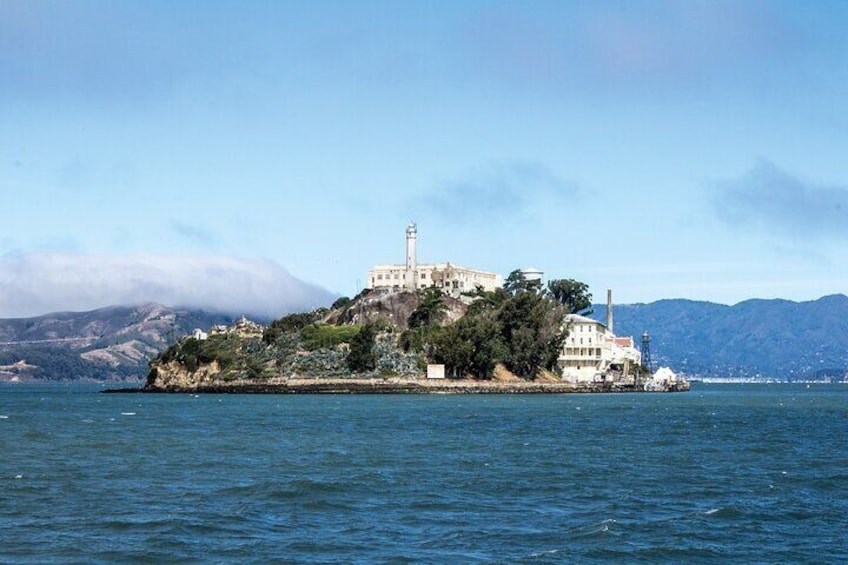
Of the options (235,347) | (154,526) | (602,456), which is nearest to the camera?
(154,526)

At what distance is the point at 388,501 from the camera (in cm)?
4306

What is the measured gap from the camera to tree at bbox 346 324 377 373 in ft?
561

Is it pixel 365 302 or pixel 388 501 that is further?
pixel 365 302

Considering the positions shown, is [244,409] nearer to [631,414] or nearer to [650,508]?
[631,414]

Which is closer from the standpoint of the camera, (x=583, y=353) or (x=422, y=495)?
(x=422, y=495)

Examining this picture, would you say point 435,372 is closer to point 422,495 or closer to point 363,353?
point 363,353

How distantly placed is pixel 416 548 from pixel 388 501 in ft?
30.3

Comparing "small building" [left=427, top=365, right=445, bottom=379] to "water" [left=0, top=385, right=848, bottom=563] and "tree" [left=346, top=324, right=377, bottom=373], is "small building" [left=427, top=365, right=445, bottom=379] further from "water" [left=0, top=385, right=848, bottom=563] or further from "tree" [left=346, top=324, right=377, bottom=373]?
"water" [left=0, top=385, right=848, bottom=563]

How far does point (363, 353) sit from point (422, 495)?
4993 inches

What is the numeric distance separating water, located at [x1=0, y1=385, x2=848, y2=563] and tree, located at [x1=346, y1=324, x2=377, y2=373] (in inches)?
3442

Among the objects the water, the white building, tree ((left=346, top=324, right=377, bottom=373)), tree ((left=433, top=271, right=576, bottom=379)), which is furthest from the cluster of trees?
the water

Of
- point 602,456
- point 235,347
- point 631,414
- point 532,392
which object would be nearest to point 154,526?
point 602,456

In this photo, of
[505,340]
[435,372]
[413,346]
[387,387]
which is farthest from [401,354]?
[505,340]

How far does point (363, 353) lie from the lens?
171 metres
